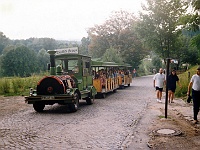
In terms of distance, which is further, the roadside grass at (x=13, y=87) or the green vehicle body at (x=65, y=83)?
the roadside grass at (x=13, y=87)

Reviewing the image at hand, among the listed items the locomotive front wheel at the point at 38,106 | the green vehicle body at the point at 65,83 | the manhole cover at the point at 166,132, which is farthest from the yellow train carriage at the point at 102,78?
the manhole cover at the point at 166,132

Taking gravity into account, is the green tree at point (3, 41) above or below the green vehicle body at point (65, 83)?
above

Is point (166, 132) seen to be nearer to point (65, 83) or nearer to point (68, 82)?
point (65, 83)

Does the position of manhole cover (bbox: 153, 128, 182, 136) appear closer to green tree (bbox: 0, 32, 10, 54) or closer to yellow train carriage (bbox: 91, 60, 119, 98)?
yellow train carriage (bbox: 91, 60, 119, 98)

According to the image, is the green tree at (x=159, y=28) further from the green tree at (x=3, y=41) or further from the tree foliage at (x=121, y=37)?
the green tree at (x=3, y=41)

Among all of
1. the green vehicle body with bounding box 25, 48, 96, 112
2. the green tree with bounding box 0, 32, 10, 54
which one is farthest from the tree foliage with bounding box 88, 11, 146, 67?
the green tree with bounding box 0, 32, 10, 54

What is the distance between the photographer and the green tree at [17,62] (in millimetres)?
69062

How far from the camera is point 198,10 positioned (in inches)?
340

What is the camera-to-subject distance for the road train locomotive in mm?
11859

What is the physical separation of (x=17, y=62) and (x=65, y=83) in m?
60.6

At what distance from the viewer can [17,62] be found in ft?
229

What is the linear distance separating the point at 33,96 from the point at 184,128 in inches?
251

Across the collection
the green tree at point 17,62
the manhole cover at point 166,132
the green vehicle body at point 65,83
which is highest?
the green tree at point 17,62

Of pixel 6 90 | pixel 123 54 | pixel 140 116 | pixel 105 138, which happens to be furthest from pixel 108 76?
pixel 123 54
